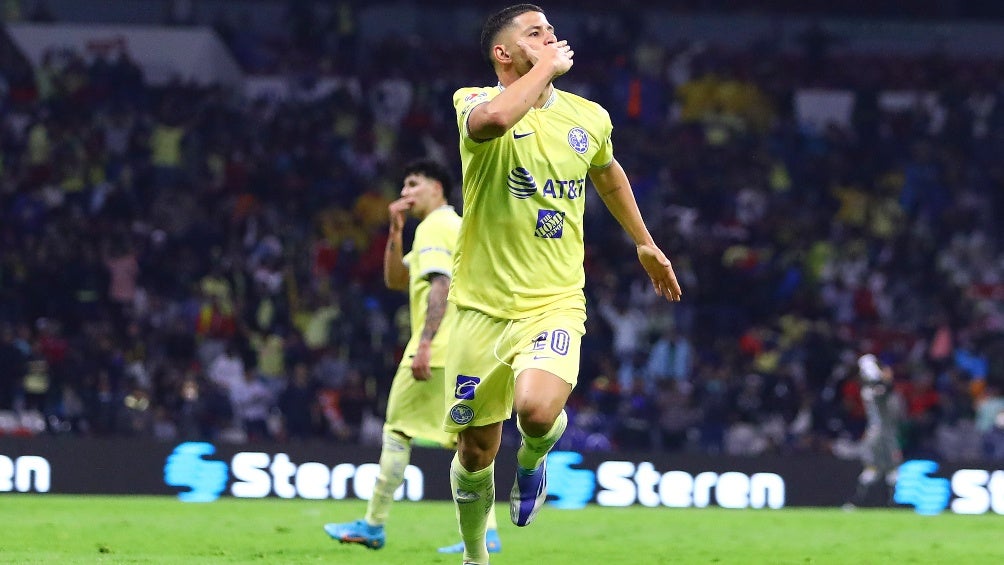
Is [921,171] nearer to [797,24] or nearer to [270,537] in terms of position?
[797,24]

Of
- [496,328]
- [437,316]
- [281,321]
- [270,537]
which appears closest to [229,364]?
[281,321]

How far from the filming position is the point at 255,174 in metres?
22.1

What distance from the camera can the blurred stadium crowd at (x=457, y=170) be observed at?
18312 millimetres

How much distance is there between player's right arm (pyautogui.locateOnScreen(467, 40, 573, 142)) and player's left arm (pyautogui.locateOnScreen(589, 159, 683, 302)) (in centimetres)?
77

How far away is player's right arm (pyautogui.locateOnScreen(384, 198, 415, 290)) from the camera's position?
9.43 metres

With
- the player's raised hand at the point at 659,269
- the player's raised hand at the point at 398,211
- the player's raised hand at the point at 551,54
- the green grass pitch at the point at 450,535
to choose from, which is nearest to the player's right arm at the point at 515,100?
the player's raised hand at the point at 551,54

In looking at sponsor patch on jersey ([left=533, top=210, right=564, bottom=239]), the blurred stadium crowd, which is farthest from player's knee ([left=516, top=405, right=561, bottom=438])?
the blurred stadium crowd

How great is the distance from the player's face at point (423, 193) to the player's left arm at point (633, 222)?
2.46 metres

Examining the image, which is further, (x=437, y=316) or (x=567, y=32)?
(x=567, y=32)

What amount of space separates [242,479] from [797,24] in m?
14.9

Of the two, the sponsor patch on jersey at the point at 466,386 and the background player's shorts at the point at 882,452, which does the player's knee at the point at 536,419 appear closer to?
the sponsor patch on jersey at the point at 466,386

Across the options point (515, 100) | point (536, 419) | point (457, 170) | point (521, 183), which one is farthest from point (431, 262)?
point (457, 170)

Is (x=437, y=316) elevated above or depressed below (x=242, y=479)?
above

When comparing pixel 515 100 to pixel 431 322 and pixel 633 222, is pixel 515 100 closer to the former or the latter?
pixel 633 222
